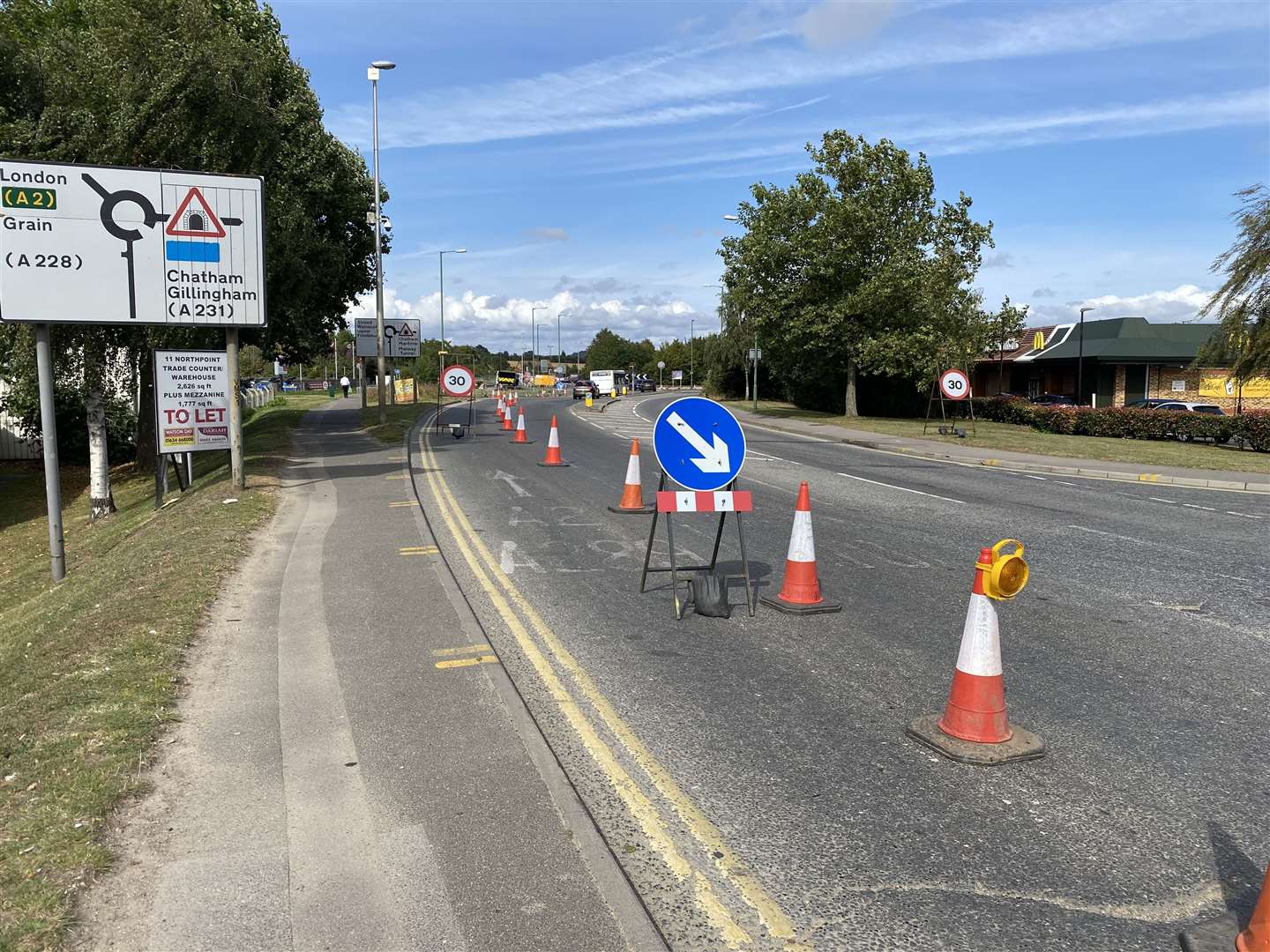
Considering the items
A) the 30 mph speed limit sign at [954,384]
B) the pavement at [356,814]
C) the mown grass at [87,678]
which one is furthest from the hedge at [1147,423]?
the pavement at [356,814]

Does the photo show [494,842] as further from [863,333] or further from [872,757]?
[863,333]

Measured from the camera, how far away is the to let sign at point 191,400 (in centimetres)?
1376

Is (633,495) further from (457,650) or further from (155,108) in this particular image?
(155,108)

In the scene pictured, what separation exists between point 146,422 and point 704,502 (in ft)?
62.2

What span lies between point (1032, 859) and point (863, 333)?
33.5 meters

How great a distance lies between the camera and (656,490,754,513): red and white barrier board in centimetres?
689

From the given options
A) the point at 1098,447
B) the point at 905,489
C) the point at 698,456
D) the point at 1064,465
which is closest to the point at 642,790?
the point at 698,456

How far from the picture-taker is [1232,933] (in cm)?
299

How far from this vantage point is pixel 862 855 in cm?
359

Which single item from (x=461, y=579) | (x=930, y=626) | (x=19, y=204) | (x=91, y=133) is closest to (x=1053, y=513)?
(x=930, y=626)

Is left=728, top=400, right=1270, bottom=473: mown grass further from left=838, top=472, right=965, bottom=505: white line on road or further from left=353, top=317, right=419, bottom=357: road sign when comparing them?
left=353, top=317, right=419, bottom=357: road sign

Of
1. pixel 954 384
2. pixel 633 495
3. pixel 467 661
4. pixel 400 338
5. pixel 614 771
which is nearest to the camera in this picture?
pixel 614 771

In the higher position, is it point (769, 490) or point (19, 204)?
point (19, 204)

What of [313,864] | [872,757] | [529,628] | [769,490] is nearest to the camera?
[313,864]
